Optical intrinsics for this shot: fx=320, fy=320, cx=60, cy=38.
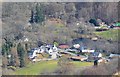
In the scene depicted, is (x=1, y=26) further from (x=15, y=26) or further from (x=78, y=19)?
(x=78, y=19)

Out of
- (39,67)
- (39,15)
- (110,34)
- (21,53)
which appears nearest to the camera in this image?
(39,67)

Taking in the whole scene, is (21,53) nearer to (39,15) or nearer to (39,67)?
(39,67)

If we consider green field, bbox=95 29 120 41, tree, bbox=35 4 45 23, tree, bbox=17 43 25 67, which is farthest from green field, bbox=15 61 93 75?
tree, bbox=35 4 45 23

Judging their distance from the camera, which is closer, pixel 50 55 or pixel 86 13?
pixel 50 55

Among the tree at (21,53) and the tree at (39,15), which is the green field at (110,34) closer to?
the tree at (39,15)

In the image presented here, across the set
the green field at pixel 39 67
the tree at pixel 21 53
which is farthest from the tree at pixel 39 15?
the green field at pixel 39 67

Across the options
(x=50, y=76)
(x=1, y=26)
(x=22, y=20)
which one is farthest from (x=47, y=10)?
(x=50, y=76)

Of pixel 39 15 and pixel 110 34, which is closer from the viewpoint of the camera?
pixel 110 34

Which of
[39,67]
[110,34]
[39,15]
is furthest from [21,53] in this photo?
[110,34]
